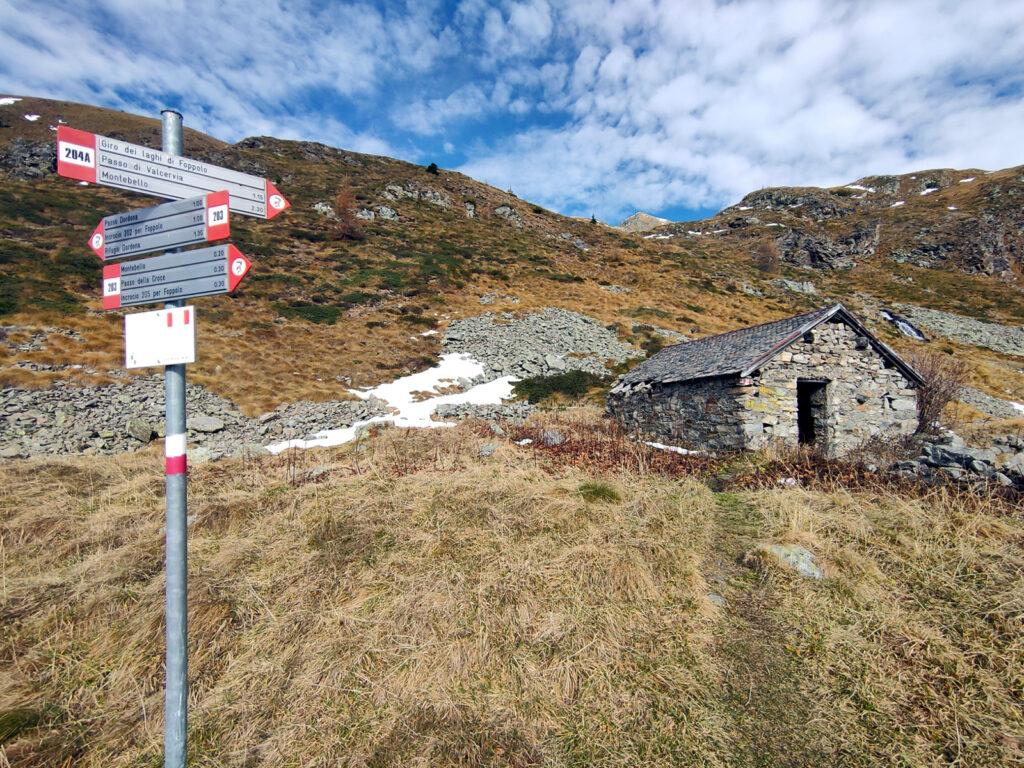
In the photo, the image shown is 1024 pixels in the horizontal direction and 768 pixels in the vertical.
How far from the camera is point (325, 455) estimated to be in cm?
1162

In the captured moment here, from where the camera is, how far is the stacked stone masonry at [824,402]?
39.8 ft

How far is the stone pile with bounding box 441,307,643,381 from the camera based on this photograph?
25.1 m

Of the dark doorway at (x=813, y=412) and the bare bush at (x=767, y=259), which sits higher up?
the bare bush at (x=767, y=259)

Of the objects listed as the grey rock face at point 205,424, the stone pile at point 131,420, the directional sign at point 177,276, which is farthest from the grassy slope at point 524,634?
the grey rock face at point 205,424

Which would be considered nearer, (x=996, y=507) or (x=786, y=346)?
(x=996, y=507)

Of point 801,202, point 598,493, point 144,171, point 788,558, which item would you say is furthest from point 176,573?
point 801,202

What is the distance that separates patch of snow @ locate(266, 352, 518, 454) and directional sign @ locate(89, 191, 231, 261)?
11.5 metres

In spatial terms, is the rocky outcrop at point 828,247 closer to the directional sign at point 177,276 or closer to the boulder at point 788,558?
the boulder at point 788,558

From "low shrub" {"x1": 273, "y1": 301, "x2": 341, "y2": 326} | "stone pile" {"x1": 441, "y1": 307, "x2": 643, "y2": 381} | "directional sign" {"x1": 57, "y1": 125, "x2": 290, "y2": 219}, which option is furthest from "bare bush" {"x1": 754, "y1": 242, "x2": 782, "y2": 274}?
"directional sign" {"x1": 57, "y1": 125, "x2": 290, "y2": 219}

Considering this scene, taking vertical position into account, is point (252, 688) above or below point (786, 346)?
below

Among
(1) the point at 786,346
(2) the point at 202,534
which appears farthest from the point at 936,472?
(2) the point at 202,534

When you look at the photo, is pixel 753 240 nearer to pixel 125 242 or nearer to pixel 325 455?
pixel 325 455

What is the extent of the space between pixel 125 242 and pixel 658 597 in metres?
5.49

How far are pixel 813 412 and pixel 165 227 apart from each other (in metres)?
16.1
